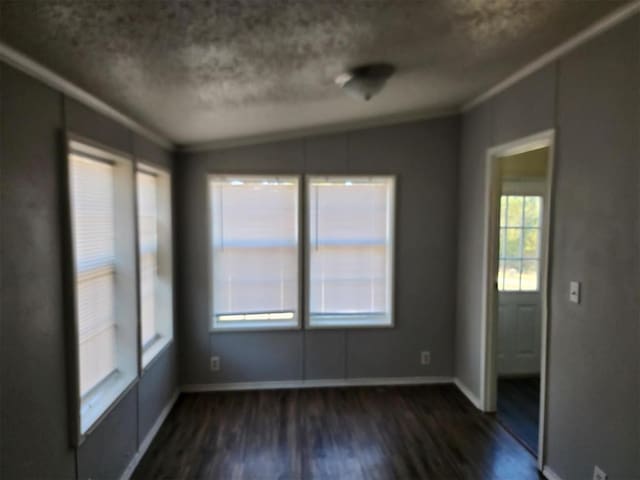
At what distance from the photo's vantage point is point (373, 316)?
3.78 m

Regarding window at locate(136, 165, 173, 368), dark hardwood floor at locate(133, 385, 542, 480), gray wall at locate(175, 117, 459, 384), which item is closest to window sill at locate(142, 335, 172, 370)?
window at locate(136, 165, 173, 368)

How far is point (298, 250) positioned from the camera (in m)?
3.61

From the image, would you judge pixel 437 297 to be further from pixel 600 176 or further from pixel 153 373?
pixel 153 373

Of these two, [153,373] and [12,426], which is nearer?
[12,426]

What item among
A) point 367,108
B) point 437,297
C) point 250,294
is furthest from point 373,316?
point 367,108

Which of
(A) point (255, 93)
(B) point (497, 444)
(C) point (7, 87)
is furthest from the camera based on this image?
(B) point (497, 444)

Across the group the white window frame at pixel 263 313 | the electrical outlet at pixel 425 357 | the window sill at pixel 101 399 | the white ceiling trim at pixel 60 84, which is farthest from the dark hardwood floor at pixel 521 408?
the white ceiling trim at pixel 60 84

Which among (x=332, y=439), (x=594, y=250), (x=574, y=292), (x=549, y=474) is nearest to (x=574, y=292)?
(x=574, y=292)

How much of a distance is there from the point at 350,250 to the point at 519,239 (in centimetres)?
165

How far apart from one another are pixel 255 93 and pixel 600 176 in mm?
1866

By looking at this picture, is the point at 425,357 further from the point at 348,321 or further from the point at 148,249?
the point at 148,249

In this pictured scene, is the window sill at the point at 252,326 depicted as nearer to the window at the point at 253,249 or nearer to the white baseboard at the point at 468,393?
the window at the point at 253,249

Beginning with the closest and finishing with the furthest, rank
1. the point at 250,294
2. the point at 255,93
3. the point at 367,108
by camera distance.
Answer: the point at 255,93 → the point at 367,108 → the point at 250,294

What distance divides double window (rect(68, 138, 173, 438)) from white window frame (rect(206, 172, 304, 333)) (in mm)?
536
